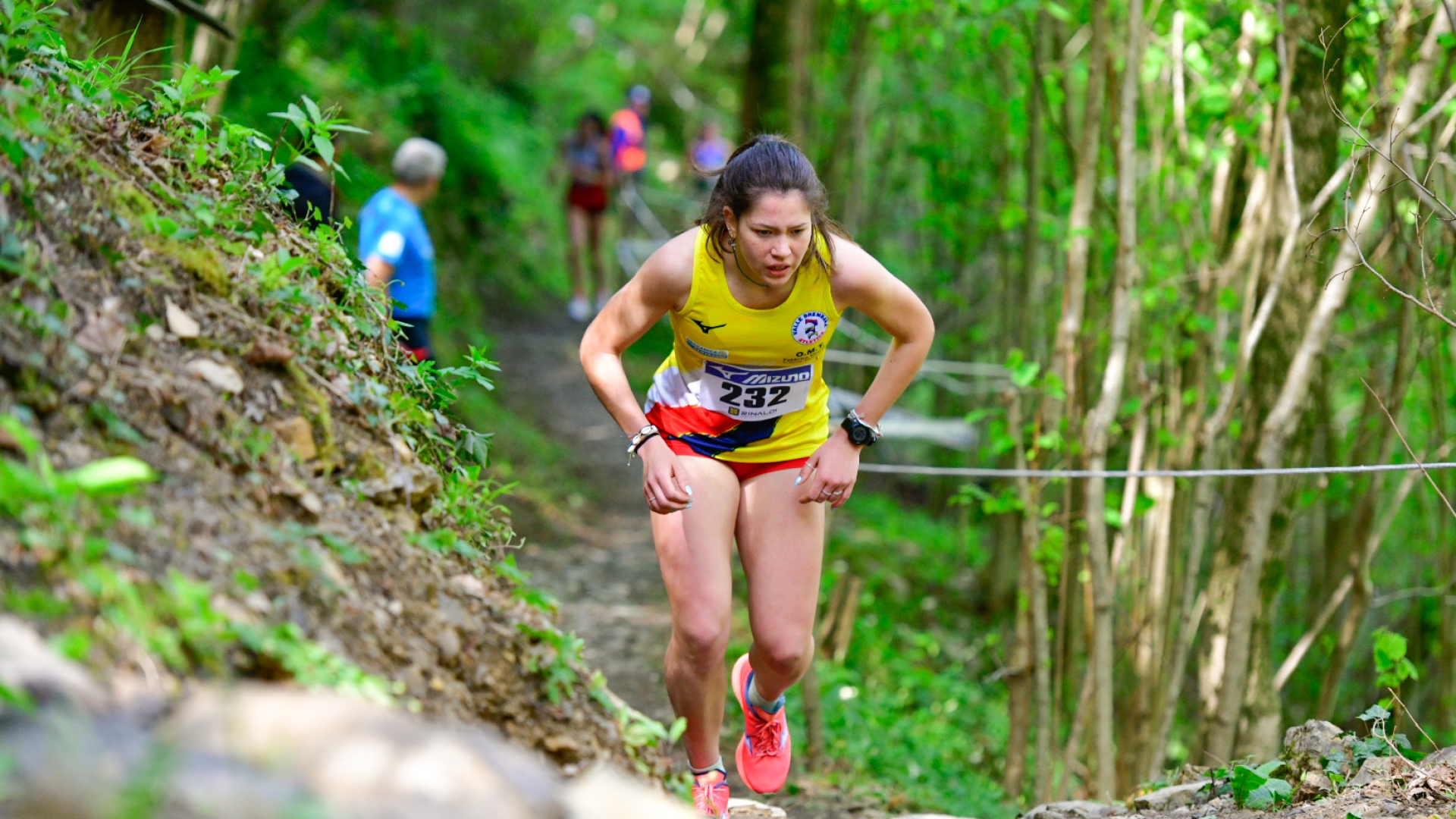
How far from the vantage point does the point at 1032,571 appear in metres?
5.19

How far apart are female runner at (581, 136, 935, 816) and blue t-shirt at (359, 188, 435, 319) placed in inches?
107

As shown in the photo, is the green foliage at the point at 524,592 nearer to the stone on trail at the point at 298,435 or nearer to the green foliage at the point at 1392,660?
the stone on trail at the point at 298,435

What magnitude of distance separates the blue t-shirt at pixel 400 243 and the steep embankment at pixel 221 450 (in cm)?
279

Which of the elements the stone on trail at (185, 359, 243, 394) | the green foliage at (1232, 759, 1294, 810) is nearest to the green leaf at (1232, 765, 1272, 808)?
the green foliage at (1232, 759, 1294, 810)

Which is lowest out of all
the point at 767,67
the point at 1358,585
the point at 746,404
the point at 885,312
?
Answer: the point at 1358,585

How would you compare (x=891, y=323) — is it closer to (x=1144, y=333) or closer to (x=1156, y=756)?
(x=1156, y=756)

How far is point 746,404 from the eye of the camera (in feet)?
11.2

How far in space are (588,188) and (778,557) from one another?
9076 mm

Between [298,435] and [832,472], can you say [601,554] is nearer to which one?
[832,472]

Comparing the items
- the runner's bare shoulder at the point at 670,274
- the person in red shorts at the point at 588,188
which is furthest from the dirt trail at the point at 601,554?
the runner's bare shoulder at the point at 670,274

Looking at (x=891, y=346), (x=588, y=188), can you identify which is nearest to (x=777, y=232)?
(x=891, y=346)

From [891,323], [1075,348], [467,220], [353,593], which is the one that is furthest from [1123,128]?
[467,220]

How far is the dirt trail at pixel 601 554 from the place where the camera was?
5727 mm

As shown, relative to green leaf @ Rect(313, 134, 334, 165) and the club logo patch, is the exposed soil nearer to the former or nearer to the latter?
green leaf @ Rect(313, 134, 334, 165)
